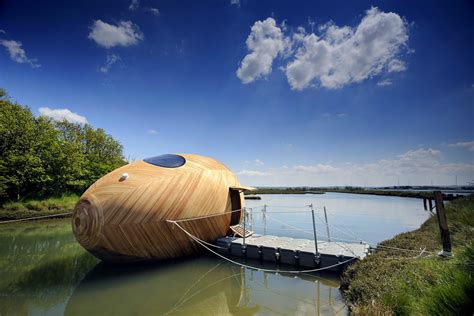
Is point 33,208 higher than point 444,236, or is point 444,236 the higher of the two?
point 444,236

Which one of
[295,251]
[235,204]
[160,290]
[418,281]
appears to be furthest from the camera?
[235,204]

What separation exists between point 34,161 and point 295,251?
994 inches

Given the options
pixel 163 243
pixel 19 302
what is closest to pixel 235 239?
pixel 163 243

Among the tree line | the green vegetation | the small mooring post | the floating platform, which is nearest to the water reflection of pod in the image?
the green vegetation

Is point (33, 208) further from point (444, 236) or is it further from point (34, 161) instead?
point (444, 236)

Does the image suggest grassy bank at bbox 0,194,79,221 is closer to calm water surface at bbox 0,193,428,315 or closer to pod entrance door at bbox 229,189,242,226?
calm water surface at bbox 0,193,428,315

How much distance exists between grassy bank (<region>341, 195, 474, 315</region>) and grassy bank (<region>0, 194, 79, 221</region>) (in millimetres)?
22600

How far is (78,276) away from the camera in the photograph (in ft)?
25.1

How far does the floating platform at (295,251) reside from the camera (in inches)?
308

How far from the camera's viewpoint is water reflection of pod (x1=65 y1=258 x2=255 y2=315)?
5.61 m

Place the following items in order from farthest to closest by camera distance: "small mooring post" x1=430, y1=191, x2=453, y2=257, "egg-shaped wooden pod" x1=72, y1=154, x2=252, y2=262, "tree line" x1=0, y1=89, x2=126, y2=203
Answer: "tree line" x1=0, y1=89, x2=126, y2=203 < "egg-shaped wooden pod" x1=72, y1=154, x2=252, y2=262 < "small mooring post" x1=430, y1=191, x2=453, y2=257

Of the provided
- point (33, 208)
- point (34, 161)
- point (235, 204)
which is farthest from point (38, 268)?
point (34, 161)

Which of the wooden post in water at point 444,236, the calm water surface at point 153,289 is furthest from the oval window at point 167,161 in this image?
the wooden post in water at point 444,236

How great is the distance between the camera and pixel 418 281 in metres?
4.42
